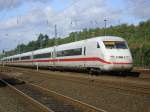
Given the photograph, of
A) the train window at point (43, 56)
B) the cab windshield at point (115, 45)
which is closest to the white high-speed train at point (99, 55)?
the cab windshield at point (115, 45)

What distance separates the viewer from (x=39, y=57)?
55250 mm

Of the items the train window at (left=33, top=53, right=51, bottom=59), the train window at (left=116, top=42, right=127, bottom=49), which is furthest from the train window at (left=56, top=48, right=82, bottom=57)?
the train window at (left=33, top=53, right=51, bottom=59)

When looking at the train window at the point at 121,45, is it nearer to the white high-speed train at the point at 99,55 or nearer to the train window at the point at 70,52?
the white high-speed train at the point at 99,55

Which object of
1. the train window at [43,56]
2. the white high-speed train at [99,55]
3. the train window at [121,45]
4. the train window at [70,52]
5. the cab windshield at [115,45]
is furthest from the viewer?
the train window at [43,56]

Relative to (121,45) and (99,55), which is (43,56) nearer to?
(99,55)

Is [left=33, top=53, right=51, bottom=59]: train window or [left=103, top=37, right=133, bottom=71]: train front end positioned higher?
[left=33, top=53, right=51, bottom=59]: train window

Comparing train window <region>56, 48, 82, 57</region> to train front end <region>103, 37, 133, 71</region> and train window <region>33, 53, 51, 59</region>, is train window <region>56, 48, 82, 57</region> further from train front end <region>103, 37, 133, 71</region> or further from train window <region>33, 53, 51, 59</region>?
train window <region>33, 53, 51, 59</region>

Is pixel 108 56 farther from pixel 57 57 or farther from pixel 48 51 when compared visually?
pixel 48 51

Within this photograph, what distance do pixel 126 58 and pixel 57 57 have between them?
654 inches

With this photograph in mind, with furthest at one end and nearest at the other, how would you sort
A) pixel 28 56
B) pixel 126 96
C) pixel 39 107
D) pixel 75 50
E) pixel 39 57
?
1. pixel 28 56
2. pixel 39 57
3. pixel 75 50
4. pixel 126 96
5. pixel 39 107

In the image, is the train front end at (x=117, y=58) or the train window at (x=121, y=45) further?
the train window at (x=121, y=45)

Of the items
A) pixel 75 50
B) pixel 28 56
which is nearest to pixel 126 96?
pixel 75 50

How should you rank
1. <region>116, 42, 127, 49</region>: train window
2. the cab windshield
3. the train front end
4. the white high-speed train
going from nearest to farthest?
the train front end < the white high-speed train < the cab windshield < <region>116, 42, 127, 49</region>: train window

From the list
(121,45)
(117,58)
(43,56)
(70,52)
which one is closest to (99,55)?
(117,58)
